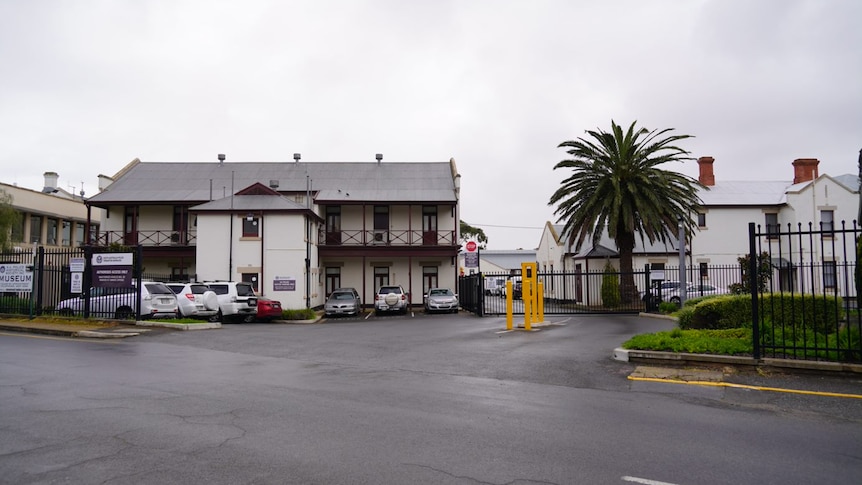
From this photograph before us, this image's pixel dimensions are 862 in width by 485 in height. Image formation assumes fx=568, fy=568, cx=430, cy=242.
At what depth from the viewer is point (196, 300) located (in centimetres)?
2211

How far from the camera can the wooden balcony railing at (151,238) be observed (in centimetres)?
3569

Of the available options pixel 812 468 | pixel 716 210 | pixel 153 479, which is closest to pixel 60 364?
pixel 153 479

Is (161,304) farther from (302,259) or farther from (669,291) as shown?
(669,291)

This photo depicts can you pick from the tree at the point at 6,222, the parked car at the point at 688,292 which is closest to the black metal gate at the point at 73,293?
the tree at the point at 6,222

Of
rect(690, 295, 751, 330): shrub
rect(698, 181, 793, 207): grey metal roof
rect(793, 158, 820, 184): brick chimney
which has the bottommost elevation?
rect(690, 295, 751, 330): shrub

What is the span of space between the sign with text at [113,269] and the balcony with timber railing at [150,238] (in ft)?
59.8

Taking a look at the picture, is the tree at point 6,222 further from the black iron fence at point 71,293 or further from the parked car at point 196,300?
the parked car at point 196,300

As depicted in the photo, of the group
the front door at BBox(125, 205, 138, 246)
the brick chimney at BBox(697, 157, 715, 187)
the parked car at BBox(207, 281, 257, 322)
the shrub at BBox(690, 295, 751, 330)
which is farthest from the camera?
the brick chimney at BBox(697, 157, 715, 187)

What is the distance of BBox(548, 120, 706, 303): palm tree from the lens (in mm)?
27734

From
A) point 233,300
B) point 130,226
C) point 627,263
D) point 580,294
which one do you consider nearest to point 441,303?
point 580,294

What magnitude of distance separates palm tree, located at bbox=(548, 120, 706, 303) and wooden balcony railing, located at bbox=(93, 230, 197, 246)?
22.5 m

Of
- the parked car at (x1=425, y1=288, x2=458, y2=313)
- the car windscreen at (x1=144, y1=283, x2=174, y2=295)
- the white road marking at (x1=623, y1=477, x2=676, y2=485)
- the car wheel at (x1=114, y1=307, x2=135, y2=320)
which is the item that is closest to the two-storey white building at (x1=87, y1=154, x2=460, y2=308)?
the parked car at (x1=425, y1=288, x2=458, y2=313)

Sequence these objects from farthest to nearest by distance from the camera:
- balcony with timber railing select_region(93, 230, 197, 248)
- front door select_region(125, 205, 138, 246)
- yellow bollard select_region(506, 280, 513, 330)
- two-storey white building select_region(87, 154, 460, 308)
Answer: front door select_region(125, 205, 138, 246) < balcony with timber railing select_region(93, 230, 197, 248) < two-storey white building select_region(87, 154, 460, 308) < yellow bollard select_region(506, 280, 513, 330)

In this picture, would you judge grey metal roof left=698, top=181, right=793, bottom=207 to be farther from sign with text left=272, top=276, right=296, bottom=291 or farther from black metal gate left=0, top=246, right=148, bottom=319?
black metal gate left=0, top=246, right=148, bottom=319
